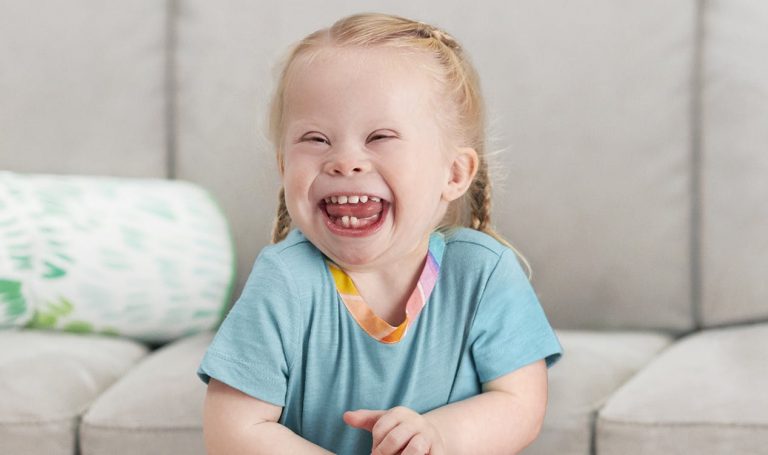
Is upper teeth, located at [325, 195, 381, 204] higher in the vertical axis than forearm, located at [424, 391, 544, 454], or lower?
higher

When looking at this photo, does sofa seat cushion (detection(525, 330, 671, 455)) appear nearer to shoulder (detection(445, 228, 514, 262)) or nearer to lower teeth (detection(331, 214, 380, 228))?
shoulder (detection(445, 228, 514, 262))

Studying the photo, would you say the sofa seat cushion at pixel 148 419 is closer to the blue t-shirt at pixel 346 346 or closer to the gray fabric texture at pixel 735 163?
the blue t-shirt at pixel 346 346

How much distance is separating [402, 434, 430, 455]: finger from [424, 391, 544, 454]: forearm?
7 centimetres

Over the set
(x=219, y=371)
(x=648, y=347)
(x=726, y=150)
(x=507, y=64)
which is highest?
(x=507, y=64)

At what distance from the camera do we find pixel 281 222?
1.54m

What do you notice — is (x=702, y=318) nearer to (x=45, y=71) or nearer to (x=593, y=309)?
(x=593, y=309)

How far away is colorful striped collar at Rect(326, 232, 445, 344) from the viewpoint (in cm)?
134

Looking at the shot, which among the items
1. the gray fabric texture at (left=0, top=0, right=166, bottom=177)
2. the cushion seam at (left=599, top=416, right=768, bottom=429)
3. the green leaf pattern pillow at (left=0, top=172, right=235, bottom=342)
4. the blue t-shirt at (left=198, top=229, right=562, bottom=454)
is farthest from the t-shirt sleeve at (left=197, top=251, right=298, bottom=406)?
the gray fabric texture at (left=0, top=0, right=166, bottom=177)

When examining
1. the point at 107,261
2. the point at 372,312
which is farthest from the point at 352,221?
the point at 107,261

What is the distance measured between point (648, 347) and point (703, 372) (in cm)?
28

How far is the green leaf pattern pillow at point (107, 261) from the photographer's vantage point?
6.38 ft

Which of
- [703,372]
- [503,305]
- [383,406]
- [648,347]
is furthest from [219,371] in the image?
[648,347]

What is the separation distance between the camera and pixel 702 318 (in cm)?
204

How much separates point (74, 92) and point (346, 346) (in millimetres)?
1095
